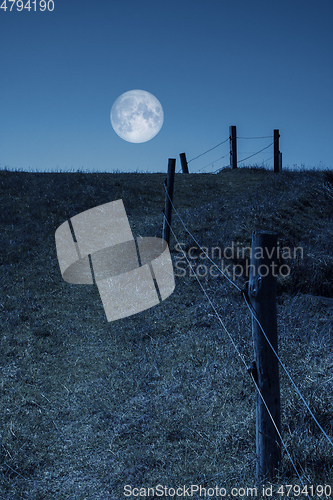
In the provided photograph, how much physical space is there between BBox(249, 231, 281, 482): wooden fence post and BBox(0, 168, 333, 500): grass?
201 mm

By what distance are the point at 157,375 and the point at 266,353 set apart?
10.1ft

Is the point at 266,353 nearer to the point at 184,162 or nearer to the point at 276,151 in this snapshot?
the point at 276,151

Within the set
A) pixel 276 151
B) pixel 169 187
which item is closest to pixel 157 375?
pixel 169 187

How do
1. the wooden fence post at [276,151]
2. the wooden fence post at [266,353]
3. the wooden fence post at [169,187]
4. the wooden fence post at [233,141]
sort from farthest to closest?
the wooden fence post at [233,141] < the wooden fence post at [276,151] < the wooden fence post at [169,187] < the wooden fence post at [266,353]

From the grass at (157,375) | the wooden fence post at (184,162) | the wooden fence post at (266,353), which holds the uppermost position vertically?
the wooden fence post at (184,162)

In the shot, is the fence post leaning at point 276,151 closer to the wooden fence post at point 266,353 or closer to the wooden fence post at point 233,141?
the wooden fence post at point 233,141

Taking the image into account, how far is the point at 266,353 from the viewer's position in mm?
3955

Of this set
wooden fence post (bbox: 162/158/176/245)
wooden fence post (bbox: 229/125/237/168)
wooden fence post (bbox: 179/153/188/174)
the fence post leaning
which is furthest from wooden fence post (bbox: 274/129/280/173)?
wooden fence post (bbox: 162/158/176/245)

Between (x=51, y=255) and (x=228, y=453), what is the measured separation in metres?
9.54

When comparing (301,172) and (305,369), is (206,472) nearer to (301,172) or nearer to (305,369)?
(305,369)

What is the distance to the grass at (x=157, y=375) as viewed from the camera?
4.64m

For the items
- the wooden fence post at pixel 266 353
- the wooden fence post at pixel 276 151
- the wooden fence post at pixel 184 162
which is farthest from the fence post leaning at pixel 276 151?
the wooden fence post at pixel 266 353

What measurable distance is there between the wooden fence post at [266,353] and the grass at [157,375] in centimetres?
20

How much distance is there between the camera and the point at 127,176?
2106 centimetres
